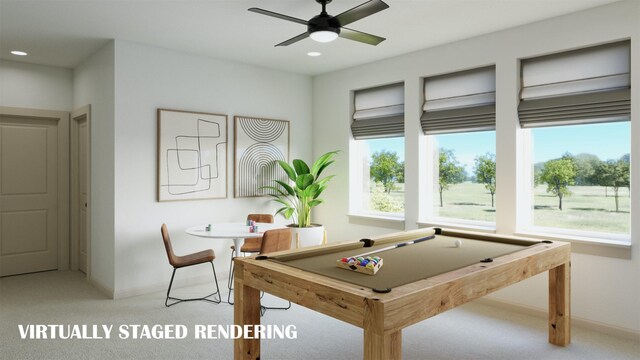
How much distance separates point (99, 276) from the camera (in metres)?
4.64

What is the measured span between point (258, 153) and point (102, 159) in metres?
1.76

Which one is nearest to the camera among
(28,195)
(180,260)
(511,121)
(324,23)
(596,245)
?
(324,23)

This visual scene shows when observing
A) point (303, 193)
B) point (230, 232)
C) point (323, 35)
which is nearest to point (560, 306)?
point (323, 35)

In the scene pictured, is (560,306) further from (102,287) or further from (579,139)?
(102,287)

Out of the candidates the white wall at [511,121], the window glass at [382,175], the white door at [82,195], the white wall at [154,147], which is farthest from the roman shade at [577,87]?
the white door at [82,195]

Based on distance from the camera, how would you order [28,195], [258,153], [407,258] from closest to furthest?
1. [407,258]
2. [28,195]
3. [258,153]

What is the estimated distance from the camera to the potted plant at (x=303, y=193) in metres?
5.11

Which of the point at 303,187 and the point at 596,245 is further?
the point at 303,187

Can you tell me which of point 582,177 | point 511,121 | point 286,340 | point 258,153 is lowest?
point 286,340

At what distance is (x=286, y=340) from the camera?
3268 mm

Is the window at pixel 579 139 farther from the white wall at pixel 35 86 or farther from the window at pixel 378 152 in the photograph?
the white wall at pixel 35 86

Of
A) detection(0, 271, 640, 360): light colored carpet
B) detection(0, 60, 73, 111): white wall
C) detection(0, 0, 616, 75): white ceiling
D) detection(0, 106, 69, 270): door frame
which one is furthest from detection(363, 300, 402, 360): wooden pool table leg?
detection(0, 60, 73, 111): white wall

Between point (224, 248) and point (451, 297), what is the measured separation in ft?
11.4

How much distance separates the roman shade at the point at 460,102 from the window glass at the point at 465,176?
6.9 inches
